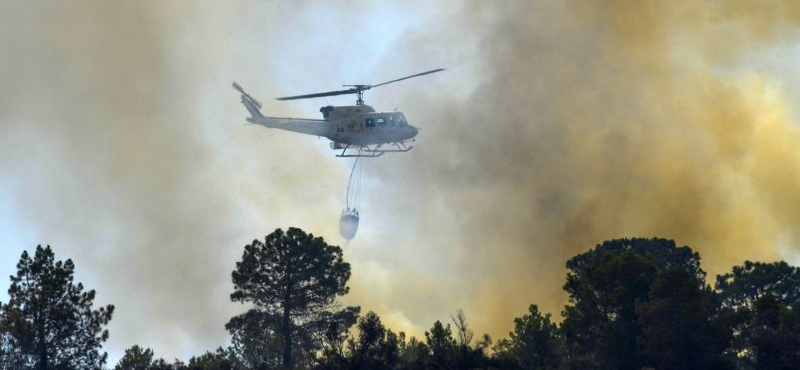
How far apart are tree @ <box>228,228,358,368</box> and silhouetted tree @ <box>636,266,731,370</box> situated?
133 ft

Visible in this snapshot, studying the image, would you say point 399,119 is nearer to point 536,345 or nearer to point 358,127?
point 358,127

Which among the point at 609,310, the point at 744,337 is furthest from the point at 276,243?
the point at 744,337

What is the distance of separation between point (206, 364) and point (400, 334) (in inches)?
1386

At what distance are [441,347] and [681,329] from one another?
22.8m

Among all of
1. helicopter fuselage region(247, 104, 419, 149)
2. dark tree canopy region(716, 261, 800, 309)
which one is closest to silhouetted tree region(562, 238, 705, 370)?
helicopter fuselage region(247, 104, 419, 149)

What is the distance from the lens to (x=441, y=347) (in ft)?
419

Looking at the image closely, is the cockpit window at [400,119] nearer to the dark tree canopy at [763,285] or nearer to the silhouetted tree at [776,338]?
the silhouetted tree at [776,338]

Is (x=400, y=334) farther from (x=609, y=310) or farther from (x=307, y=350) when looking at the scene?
(x=609, y=310)

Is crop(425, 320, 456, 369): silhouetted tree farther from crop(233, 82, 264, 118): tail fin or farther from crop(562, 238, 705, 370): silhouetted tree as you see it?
crop(233, 82, 264, 118): tail fin

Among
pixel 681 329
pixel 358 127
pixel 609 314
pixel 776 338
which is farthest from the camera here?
pixel 358 127

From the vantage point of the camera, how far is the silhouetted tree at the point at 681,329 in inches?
4604

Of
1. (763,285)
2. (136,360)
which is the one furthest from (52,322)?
(763,285)

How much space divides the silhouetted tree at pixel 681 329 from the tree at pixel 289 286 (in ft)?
133

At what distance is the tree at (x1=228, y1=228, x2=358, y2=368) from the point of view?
14662cm
